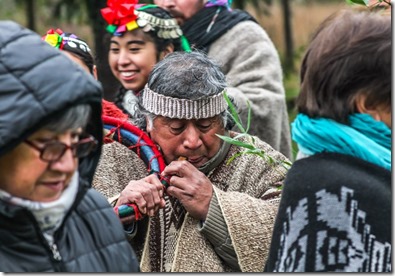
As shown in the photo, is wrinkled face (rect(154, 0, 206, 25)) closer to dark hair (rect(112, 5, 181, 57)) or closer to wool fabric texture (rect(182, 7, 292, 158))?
wool fabric texture (rect(182, 7, 292, 158))

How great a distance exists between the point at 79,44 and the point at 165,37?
728mm

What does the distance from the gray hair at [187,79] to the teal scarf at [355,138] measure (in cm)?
129

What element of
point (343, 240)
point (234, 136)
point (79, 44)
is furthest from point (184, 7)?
point (343, 240)

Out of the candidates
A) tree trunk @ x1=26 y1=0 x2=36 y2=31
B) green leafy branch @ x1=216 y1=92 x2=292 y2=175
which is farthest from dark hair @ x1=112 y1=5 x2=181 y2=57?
tree trunk @ x1=26 y1=0 x2=36 y2=31

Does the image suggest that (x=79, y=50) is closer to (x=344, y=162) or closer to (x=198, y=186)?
(x=198, y=186)

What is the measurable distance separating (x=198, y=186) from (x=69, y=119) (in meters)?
1.33

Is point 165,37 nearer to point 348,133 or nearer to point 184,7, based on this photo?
point 184,7

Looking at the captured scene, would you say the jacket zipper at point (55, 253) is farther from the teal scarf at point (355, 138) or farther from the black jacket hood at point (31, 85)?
the teal scarf at point (355, 138)

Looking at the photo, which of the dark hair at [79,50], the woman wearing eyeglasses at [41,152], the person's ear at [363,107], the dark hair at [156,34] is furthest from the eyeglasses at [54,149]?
the dark hair at [156,34]

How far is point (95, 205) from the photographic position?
319 centimetres

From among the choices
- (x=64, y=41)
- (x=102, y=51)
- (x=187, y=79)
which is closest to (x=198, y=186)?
(x=187, y=79)

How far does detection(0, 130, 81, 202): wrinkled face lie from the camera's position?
2.80m

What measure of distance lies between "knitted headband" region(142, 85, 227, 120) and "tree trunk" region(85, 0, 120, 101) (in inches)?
72.3

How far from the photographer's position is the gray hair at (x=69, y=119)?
280 centimetres
